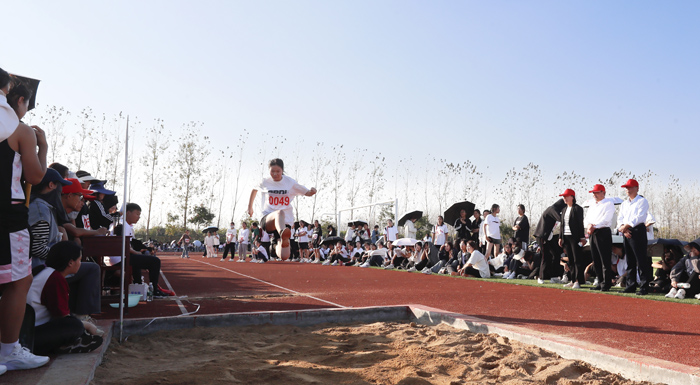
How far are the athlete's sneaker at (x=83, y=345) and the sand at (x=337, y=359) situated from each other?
164 mm

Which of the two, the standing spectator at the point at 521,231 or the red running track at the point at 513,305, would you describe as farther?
the standing spectator at the point at 521,231

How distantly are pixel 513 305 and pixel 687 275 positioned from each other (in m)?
3.52

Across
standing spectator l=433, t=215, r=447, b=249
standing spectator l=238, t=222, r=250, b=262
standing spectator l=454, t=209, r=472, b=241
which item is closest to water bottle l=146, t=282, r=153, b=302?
standing spectator l=454, t=209, r=472, b=241

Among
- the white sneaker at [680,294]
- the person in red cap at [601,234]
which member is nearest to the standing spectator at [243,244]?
the person in red cap at [601,234]

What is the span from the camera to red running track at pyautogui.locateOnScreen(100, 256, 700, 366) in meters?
4.80

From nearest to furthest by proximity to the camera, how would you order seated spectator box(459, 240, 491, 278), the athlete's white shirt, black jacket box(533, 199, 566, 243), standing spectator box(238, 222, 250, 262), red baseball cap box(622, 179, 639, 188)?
1. the athlete's white shirt
2. red baseball cap box(622, 179, 639, 188)
3. black jacket box(533, 199, 566, 243)
4. seated spectator box(459, 240, 491, 278)
5. standing spectator box(238, 222, 250, 262)

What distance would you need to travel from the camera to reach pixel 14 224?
3266mm

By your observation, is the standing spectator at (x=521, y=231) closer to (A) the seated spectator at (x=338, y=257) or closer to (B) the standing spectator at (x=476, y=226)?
(B) the standing spectator at (x=476, y=226)

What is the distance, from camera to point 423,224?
43.8 metres

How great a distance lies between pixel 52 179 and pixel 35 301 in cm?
115

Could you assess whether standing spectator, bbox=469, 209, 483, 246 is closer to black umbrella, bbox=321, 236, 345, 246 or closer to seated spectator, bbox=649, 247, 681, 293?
seated spectator, bbox=649, 247, 681, 293

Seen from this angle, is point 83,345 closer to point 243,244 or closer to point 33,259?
point 33,259

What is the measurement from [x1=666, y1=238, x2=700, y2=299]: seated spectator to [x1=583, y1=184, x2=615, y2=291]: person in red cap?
1014 mm

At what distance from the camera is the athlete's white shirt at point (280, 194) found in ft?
27.0
